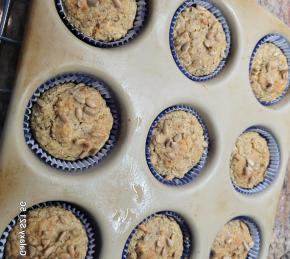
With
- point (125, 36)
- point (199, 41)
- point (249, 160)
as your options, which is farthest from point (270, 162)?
point (125, 36)

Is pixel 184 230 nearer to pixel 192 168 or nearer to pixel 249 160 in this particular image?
pixel 192 168

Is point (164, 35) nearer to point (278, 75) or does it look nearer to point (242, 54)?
point (242, 54)

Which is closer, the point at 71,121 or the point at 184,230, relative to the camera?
the point at 71,121

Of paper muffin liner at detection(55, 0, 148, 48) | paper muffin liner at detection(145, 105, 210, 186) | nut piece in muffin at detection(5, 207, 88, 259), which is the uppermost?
paper muffin liner at detection(55, 0, 148, 48)

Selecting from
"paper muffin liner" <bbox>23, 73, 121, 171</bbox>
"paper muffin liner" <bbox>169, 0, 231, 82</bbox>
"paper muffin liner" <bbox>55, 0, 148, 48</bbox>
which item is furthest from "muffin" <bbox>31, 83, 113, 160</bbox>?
"paper muffin liner" <bbox>169, 0, 231, 82</bbox>

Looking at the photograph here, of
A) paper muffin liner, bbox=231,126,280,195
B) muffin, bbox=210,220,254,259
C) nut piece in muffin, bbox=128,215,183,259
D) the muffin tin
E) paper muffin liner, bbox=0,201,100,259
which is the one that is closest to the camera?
the muffin tin

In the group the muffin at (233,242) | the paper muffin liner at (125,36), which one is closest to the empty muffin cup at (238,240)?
the muffin at (233,242)

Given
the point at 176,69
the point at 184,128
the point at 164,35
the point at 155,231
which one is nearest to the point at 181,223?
the point at 155,231

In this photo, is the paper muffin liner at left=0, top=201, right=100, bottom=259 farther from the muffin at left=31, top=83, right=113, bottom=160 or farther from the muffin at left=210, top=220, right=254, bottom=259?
the muffin at left=210, top=220, right=254, bottom=259
